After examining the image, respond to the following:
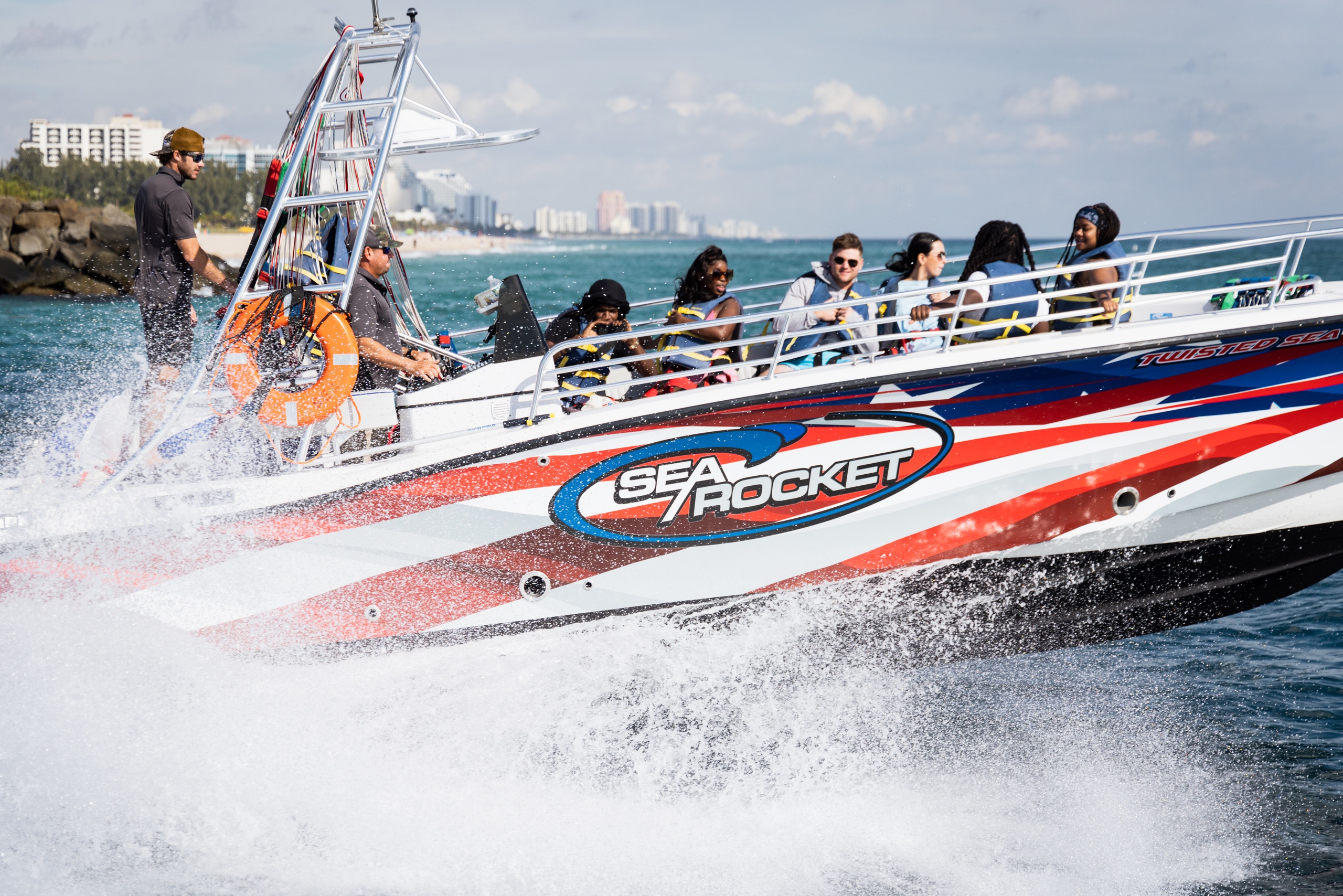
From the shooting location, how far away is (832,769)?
4867 millimetres

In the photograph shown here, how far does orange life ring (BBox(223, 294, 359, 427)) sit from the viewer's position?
4457mm

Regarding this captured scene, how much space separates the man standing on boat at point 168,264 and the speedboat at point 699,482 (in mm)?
333

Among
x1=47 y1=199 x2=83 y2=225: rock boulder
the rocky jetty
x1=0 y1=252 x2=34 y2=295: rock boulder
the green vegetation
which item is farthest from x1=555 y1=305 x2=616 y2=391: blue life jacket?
the green vegetation

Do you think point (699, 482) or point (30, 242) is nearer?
point (699, 482)

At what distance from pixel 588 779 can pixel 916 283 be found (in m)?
2.77

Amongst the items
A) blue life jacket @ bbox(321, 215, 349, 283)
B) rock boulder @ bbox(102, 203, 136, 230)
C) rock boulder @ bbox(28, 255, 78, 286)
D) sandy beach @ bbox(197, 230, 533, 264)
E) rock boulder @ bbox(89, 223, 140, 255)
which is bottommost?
blue life jacket @ bbox(321, 215, 349, 283)

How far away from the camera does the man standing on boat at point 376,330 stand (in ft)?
15.8

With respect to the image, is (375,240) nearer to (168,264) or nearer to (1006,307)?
(168,264)

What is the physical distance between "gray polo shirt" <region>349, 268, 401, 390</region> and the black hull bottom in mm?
1310

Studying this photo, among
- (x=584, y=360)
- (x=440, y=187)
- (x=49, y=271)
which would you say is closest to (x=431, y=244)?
(x=49, y=271)

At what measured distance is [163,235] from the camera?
15.9 ft

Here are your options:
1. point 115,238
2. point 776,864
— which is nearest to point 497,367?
point 776,864

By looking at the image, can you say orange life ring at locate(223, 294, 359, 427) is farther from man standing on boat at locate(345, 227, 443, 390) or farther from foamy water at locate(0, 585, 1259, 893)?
foamy water at locate(0, 585, 1259, 893)

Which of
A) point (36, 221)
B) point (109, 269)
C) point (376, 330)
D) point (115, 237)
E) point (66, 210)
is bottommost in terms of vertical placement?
point (376, 330)
